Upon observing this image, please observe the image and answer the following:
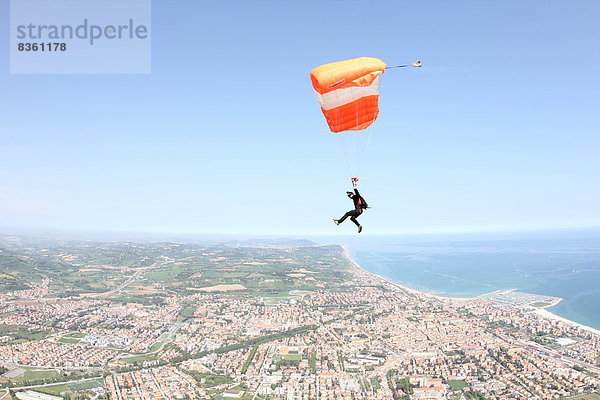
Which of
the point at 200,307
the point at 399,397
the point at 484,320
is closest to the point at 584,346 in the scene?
the point at 484,320

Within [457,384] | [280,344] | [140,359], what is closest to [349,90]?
[457,384]

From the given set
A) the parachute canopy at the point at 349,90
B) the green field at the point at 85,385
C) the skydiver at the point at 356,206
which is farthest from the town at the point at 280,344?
the parachute canopy at the point at 349,90

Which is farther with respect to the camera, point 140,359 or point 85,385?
point 140,359

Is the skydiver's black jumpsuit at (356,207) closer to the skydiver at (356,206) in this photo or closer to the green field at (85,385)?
the skydiver at (356,206)

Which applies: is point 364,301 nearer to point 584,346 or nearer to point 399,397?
point 584,346

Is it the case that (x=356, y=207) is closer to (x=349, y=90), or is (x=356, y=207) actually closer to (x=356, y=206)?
(x=356, y=206)

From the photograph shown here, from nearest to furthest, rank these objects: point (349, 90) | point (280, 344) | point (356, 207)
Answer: point (349, 90)
point (356, 207)
point (280, 344)

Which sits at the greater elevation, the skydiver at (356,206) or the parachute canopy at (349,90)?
the parachute canopy at (349,90)

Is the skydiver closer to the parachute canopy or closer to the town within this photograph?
the parachute canopy
